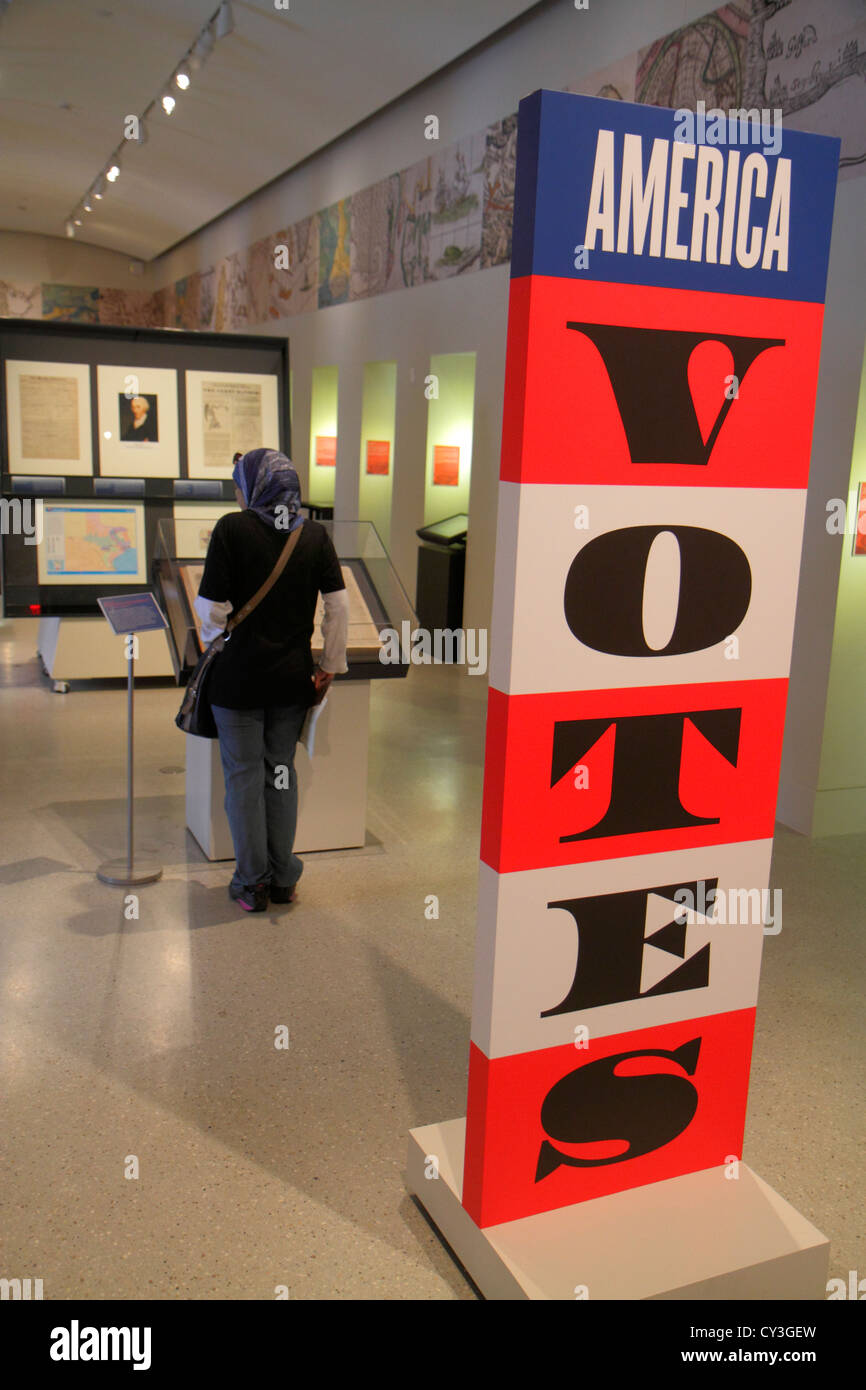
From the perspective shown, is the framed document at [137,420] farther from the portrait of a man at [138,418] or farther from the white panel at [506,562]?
the white panel at [506,562]

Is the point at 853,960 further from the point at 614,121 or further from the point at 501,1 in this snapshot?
the point at 501,1

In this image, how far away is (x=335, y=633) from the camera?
445cm

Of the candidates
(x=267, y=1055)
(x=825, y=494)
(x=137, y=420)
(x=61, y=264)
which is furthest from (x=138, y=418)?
(x=61, y=264)

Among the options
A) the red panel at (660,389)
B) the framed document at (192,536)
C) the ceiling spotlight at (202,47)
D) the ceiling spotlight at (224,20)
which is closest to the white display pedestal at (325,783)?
the framed document at (192,536)

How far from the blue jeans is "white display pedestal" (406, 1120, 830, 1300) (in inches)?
77.9

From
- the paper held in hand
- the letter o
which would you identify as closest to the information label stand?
the paper held in hand

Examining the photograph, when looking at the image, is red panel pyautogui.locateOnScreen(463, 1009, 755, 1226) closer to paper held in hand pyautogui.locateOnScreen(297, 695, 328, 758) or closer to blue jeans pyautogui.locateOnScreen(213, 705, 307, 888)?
blue jeans pyautogui.locateOnScreen(213, 705, 307, 888)

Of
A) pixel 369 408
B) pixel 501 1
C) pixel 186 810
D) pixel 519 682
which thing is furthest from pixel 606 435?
pixel 369 408

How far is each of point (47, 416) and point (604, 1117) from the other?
652 centimetres

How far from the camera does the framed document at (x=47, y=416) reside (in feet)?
24.7

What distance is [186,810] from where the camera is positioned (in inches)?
222

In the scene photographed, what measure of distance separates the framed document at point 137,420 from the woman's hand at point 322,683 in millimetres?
4042

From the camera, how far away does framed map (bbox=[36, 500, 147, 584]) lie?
7699 mm
